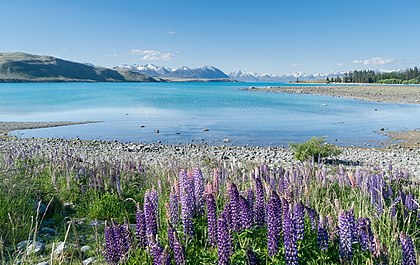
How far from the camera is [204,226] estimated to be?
460cm

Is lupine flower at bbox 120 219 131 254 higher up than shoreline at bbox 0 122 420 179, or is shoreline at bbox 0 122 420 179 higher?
lupine flower at bbox 120 219 131 254

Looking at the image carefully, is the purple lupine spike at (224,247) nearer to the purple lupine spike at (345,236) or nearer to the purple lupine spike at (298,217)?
the purple lupine spike at (298,217)

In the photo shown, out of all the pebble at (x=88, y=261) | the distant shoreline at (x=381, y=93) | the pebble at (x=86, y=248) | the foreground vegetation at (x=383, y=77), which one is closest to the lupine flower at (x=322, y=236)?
the pebble at (x=88, y=261)

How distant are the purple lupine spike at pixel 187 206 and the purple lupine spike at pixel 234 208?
24.2 inches

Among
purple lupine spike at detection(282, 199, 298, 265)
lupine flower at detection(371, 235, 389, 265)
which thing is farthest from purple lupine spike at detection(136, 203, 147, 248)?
lupine flower at detection(371, 235, 389, 265)

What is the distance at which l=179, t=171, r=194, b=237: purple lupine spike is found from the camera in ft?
13.9

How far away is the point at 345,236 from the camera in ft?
11.9

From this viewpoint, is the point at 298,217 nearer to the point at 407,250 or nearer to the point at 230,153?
the point at 407,250

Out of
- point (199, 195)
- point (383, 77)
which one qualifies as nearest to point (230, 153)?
point (199, 195)

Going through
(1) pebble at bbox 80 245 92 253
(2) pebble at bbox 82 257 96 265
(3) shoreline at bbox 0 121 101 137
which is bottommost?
(3) shoreline at bbox 0 121 101 137

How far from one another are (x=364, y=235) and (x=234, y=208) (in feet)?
4.59

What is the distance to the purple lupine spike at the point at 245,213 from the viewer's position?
385 cm

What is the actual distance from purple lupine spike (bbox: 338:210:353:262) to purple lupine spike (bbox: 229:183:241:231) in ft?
3.46

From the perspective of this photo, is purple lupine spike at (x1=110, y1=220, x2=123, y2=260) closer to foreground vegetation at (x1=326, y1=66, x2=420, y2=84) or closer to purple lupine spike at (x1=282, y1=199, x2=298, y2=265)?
purple lupine spike at (x1=282, y1=199, x2=298, y2=265)
